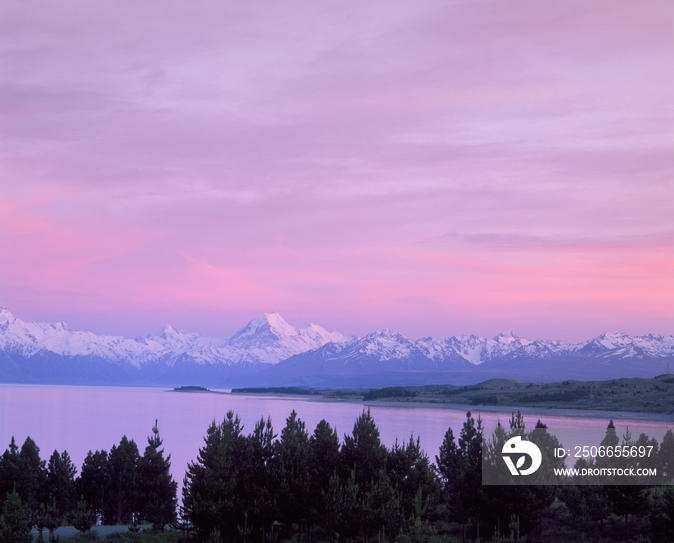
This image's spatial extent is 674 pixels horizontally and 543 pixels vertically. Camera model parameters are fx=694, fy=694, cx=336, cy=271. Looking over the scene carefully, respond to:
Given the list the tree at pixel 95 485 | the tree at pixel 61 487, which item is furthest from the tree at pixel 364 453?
the tree at pixel 95 485

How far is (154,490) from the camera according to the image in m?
64.1

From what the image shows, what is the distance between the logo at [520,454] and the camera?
50719mm

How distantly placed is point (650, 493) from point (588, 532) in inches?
246

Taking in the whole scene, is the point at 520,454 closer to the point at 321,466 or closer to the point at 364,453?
the point at 364,453

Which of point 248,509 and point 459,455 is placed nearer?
point 248,509

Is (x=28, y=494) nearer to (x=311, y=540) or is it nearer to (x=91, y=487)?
(x=91, y=487)

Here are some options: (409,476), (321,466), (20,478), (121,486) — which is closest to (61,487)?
(121,486)

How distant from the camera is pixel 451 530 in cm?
5859

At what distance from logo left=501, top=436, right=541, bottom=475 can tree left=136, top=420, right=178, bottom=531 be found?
3079 centimetres

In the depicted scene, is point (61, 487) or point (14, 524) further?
point (61, 487)

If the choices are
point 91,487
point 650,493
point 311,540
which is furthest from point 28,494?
point 650,493

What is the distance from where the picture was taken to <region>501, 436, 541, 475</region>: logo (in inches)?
1997

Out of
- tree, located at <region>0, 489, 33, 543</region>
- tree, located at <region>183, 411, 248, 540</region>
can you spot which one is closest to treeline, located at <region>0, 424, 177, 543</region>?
tree, located at <region>0, 489, 33, 543</region>

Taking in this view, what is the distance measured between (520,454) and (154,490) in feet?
111
